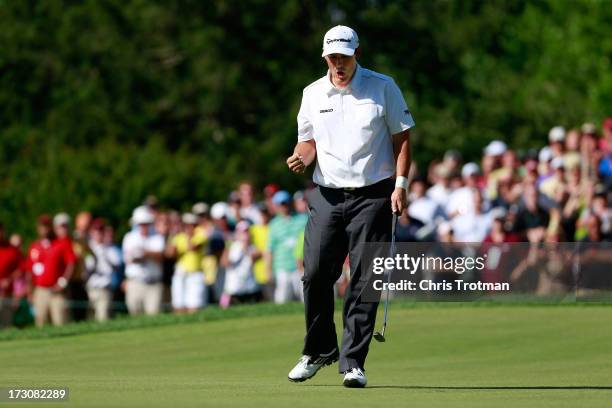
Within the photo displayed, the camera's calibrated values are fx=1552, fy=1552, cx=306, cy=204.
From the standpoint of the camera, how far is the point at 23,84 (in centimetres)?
4575

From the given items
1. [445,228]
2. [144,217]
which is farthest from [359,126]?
[144,217]

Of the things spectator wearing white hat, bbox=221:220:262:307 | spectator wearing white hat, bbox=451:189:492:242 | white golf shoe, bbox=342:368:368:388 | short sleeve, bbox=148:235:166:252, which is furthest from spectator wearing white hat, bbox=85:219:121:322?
white golf shoe, bbox=342:368:368:388

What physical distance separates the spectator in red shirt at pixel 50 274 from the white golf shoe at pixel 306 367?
11708 millimetres

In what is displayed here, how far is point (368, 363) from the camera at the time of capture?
11.8 metres

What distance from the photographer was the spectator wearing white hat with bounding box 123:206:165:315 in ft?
71.1

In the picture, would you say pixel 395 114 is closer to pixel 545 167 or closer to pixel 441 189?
pixel 545 167

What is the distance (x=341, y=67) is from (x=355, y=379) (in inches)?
76.0

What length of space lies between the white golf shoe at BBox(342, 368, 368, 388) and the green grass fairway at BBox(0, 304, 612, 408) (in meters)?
0.07

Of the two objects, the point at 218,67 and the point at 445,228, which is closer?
the point at 445,228

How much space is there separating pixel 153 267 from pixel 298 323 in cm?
735

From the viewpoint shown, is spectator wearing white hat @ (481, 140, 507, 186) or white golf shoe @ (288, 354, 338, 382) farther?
spectator wearing white hat @ (481, 140, 507, 186)

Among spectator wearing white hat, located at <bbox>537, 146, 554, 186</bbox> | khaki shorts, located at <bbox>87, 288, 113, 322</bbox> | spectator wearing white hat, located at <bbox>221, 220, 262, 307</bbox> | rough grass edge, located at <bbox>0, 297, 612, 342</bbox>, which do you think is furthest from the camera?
khaki shorts, located at <bbox>87, 288, 113, 322</bbox>

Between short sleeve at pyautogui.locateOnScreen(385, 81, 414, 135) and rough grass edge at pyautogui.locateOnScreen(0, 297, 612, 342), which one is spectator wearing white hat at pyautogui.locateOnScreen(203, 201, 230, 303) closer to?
rough grass edge at pyautogui.locateOnScreen(0, 297, 612, 342)

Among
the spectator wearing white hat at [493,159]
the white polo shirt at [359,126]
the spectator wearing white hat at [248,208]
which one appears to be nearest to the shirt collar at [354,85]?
the white polo shirt at [359,126]
